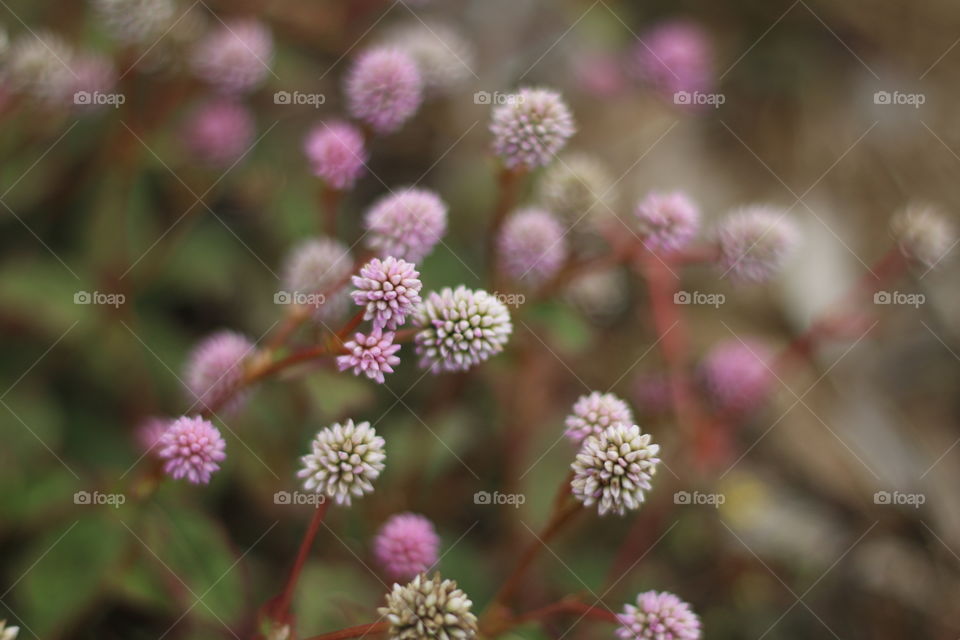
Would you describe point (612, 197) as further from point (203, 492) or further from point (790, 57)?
point (790, 57)

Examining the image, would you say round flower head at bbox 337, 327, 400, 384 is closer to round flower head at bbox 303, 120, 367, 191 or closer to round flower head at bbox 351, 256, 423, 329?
round flower head at bbox 351, 256, 423, 329

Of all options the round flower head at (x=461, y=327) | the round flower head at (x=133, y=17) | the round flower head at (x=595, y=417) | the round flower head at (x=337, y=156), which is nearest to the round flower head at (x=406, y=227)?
the round flower head at (x=461, y=327)

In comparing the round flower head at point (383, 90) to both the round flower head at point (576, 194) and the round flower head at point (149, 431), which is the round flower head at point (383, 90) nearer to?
the round flower head at point (576, 194)

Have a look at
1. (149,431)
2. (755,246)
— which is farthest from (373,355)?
(755,246)

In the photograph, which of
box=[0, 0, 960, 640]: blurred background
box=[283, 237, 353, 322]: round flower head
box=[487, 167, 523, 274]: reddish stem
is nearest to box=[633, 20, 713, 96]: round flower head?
box=[0, 0, 960, 640]: blurred background

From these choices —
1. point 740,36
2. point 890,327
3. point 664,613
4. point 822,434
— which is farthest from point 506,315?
point 740,36

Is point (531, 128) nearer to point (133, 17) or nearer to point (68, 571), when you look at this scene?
point (133, 17)
